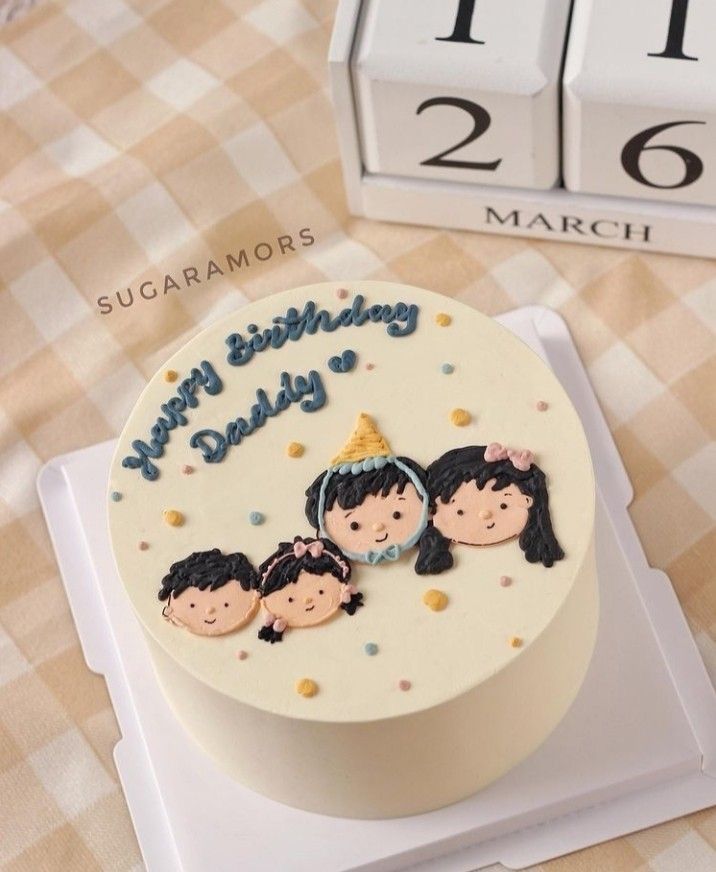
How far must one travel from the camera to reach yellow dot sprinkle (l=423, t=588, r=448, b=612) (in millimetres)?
885

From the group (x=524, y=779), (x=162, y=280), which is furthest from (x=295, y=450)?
(x=162, y=280)

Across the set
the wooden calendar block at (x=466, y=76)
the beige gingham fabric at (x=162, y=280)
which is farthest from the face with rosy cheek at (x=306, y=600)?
the wooden calendar block at (x=466, y=76)

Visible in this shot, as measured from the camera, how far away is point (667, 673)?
102 centimetres

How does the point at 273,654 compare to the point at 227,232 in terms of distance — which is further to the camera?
the point at 227,232

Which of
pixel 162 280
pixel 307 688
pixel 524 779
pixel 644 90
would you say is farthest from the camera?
pixel 162 280

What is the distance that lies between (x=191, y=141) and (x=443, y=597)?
2.02 feet

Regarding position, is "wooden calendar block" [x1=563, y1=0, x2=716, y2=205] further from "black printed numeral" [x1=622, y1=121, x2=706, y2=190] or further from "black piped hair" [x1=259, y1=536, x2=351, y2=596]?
"black piped hair" [x1=259, y1=536, x2=351, y2=596]

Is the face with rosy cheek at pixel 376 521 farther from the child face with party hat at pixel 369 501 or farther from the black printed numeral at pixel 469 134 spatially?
the black printed numeral at pixel 469 134

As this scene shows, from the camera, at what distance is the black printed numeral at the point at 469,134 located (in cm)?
115

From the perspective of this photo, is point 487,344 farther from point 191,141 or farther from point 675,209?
point 191,141

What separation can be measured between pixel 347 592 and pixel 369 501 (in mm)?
63

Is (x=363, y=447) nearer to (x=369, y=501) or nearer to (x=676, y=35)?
(x=369, y=501)

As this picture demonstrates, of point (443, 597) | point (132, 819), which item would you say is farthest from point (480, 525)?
point (132, 819)

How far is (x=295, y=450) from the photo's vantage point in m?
0.95
